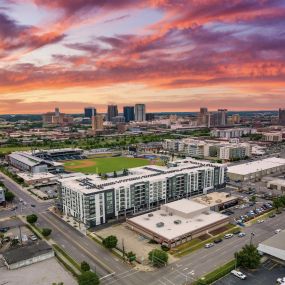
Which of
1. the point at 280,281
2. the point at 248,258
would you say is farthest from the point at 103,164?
the point at 280,281

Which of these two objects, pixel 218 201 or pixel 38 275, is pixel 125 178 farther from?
pixel 38 275

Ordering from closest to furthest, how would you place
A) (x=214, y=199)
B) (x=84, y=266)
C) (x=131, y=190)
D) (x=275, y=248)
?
(x=84, y=266) < (x=275, y=248) < (x=131, y=190) < (x=214, y=199)

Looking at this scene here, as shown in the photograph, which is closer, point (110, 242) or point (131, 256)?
point (131, 256)

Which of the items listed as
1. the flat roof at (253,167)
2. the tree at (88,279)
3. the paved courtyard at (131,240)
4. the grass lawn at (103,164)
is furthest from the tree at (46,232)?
the flat roof at (253,167)

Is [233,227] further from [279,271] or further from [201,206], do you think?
[279,271]

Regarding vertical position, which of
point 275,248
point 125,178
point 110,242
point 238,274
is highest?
point 125,178

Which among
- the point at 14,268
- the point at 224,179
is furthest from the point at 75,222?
the point at 224,179

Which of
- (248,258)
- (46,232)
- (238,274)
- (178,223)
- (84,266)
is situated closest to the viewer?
(238,274)

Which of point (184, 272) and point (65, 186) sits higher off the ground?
point (65, 186)
